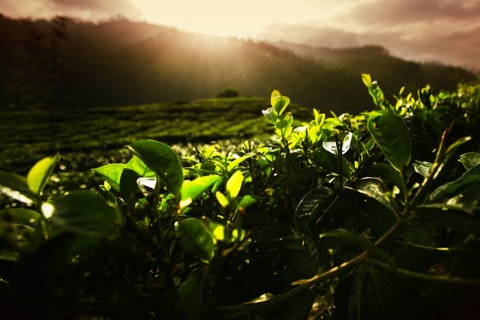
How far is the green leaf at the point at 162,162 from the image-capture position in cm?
66

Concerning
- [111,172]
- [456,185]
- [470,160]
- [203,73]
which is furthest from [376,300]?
[203,73]

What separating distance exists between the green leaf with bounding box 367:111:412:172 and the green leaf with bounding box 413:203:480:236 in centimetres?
Result: 9

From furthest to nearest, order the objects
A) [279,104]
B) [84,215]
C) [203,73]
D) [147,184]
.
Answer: [203,73] → [279,104] → [147,184] → [84,215]

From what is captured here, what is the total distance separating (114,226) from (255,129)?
1357 cm

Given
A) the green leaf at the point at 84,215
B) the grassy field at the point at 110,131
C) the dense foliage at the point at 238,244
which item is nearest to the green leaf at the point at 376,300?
the dense foliage at the point at 238,244

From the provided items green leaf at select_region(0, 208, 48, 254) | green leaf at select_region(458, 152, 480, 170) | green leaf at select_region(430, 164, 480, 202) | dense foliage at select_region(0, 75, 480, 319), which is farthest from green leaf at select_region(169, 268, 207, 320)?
green leaf at select_region(458, 152, 480, 170)

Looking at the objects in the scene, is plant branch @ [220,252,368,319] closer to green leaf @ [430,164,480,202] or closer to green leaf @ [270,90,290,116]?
green leaf @ [430,164,480,202]

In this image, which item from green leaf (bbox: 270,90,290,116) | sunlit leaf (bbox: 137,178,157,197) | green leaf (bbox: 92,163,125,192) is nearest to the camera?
sunlit leaf (bbox: 137,178,157,197)

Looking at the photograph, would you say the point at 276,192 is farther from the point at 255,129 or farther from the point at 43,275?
the point at 255,129

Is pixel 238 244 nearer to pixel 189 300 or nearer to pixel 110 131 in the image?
pixel 189 300

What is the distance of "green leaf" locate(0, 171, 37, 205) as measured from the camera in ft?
1.85

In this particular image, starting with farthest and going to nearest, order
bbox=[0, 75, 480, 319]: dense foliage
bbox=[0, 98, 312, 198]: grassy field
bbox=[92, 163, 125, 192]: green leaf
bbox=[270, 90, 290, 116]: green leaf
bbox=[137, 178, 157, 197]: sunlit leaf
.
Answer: bbox=[0, 98, 312, 198]: grassy field < bbox=[270, 90, 290, 116]: green leaf < bbox=[92, 163, 125, 192]: green leaf < bbox=[137, 178, 157, 197]: sunlit leaf < bbox=[0, 75, 480, 319]: dense foliage

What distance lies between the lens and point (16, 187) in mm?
569

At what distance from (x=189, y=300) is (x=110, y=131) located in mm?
17932
